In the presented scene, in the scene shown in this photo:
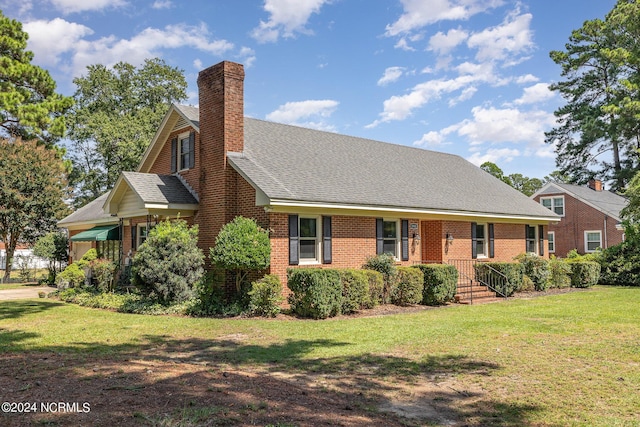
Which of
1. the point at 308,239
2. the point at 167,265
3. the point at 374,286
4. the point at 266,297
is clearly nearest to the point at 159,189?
the point at 167,265

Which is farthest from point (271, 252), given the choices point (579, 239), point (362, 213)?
point (579, 239)

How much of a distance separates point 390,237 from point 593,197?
74.0ft

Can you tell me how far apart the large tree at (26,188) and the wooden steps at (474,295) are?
22824mm

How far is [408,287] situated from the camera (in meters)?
14.9

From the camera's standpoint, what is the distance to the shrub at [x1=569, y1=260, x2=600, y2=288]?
21.5 metres

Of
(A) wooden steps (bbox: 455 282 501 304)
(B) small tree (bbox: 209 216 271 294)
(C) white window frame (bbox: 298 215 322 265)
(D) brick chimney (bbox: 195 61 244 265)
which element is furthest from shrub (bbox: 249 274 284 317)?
(A) wooden steps (bbox: 455 282 501 304)

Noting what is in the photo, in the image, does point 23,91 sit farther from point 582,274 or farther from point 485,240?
point 582,274

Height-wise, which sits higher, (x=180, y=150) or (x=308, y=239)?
(x=180, y=150)

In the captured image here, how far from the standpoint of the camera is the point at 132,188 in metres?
15.8

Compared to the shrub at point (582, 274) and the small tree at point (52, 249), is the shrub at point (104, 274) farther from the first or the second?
the shrub at point (582, 274)

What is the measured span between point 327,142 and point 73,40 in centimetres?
1189

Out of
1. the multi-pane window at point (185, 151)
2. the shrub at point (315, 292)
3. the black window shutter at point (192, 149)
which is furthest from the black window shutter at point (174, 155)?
the shrub at point (315, 292)

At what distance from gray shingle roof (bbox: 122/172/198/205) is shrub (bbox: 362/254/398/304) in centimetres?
622

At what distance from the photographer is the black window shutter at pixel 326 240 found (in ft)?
49.4
